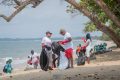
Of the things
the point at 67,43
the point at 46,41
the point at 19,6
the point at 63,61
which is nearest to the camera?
the point at 19,6

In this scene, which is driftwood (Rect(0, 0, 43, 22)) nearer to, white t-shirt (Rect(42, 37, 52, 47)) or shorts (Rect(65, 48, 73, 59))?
shorts (Rect(65, 48, 73, 59))

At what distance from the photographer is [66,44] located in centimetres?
1727

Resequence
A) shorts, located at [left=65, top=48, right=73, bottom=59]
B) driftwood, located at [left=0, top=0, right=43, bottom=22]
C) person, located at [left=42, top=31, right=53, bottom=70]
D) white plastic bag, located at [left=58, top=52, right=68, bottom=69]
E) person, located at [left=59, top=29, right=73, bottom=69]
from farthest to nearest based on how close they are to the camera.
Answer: person, located at [left=42, top=31, right=53, bottom=70] → white plastic bag, located at [left=58, top=52, right=68, bottom=69] → shorts, located at [left=65, top=48, right=73, bottom=59] → person, located at [left=59, top=29, right=73, bottom=69] → driftwood, located at [left=0, top=0, right=43, bottom=22]

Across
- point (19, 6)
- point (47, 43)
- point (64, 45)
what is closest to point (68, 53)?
point (64, 45)

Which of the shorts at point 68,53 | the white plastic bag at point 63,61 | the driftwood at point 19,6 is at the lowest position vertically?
the white plastic bag at point 63,61

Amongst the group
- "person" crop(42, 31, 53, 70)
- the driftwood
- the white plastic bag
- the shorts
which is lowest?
the white plastic bag

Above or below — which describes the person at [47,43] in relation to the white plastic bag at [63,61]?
above

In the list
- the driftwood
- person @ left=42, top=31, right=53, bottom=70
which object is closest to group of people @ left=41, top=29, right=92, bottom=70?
person @ left=42, top=31, right=53, bottom=70

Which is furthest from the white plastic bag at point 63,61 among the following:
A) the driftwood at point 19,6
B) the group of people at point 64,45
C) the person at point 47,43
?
the driftwood at point 19,6

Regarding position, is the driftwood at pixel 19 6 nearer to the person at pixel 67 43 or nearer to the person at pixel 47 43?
the person at pixel 67 43

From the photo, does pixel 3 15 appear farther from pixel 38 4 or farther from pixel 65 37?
pixel 65 37

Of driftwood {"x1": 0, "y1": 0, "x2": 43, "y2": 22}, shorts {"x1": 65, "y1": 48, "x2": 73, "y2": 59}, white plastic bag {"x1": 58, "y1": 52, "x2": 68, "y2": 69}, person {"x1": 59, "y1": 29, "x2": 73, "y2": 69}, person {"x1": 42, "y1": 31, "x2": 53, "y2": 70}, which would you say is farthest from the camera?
person {"x1": 42, "y1": 31, "x2": 53, "y2": 70}

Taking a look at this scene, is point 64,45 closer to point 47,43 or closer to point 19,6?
point 47,43

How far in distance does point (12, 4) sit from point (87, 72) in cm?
538
